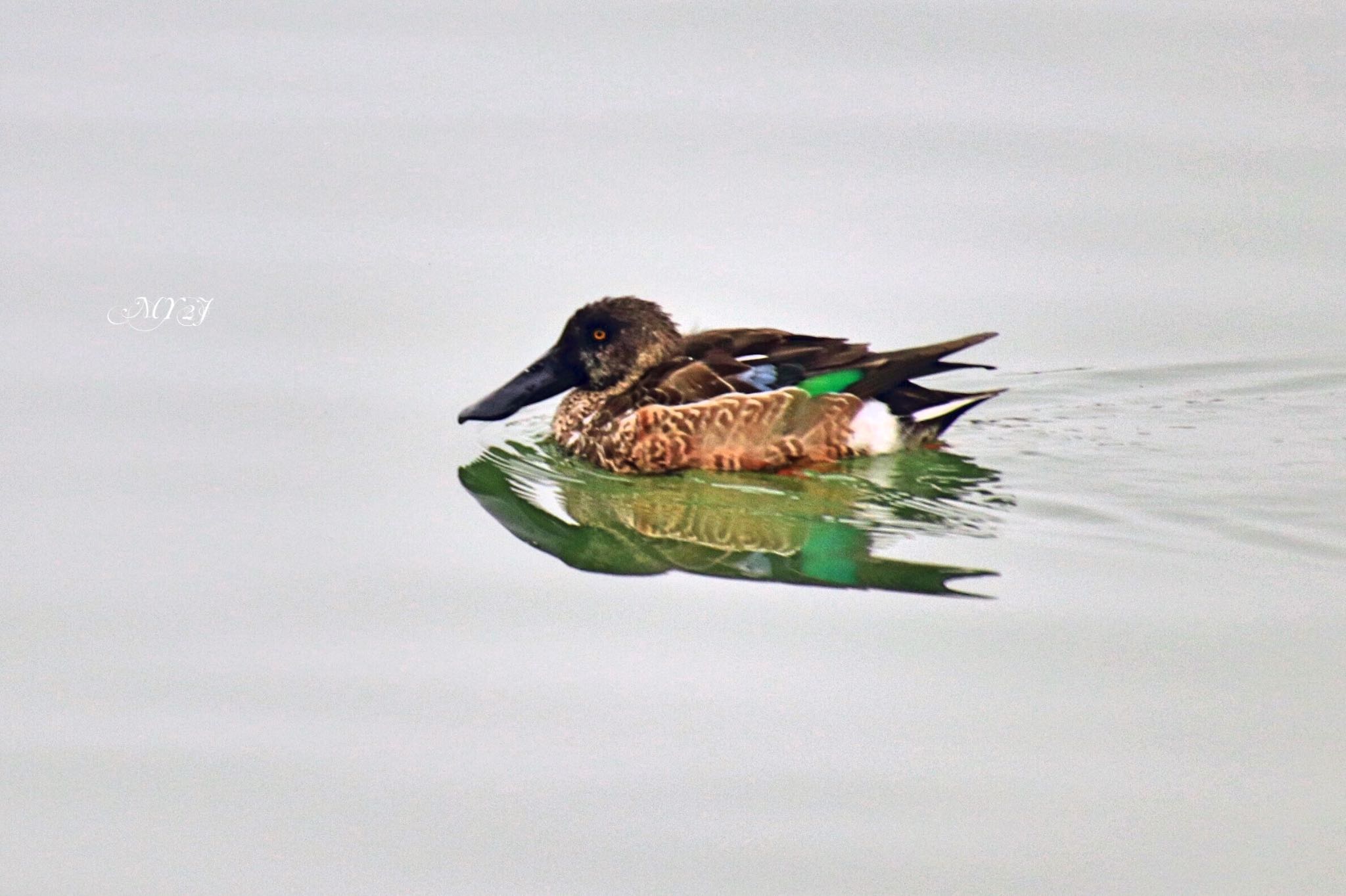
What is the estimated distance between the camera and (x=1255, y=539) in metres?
7.63

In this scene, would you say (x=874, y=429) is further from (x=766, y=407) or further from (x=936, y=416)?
(x=766, y=407)

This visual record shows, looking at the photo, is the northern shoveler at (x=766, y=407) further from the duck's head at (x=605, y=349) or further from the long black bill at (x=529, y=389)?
the duck's head at (x=605, y=349)

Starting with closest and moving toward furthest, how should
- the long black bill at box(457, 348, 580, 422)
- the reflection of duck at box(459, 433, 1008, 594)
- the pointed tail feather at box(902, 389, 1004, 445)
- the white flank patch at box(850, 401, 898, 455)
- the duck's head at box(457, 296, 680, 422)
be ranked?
1. the reflection of duck at box(459, 433, 1008, 594)
2. the pointed tail feather at box(902, 389, 1004, 445)
3. the white flank patch at box(850, 401, 898, 455)
4. the long black bill at box(457, 348, 580, 422)
5. the duck's head at box(457, 296, 680, 422)

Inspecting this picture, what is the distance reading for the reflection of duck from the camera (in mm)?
Answer: 7633

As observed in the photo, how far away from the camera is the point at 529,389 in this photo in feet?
30.3

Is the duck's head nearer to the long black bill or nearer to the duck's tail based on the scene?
the long black bill

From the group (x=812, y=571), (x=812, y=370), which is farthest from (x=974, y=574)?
(x=812, y=370)

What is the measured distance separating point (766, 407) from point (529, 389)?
121 cm

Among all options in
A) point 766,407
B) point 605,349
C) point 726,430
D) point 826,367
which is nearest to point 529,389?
point 605,349

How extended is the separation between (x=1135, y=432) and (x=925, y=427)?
97 centimetres

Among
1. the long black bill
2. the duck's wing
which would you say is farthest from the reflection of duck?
the duck's wing

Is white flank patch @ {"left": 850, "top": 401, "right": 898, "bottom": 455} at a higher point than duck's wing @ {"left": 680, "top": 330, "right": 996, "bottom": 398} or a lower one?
lower

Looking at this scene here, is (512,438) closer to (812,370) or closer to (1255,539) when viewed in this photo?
(812,370)

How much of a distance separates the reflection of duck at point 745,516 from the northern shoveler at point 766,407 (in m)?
0.11
